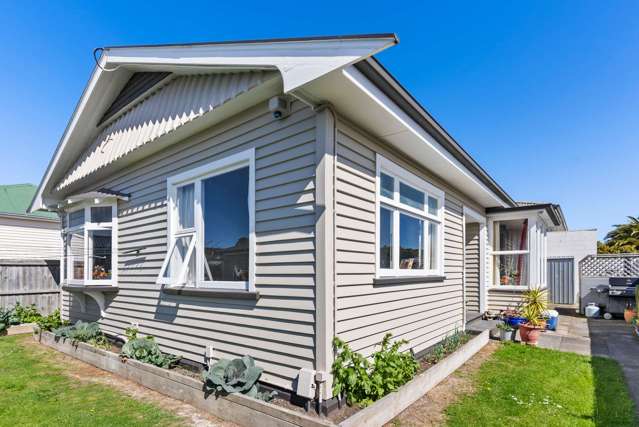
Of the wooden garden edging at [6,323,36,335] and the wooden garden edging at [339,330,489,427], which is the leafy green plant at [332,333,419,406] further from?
the wooden garden edging at [6,323,36,335]

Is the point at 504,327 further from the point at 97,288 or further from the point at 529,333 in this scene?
the point at 97,288

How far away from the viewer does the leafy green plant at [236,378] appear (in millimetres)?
3400

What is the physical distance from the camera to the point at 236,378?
3.51 metres

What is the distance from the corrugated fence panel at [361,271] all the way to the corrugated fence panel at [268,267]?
311 mm

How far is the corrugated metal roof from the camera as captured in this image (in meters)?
3.70

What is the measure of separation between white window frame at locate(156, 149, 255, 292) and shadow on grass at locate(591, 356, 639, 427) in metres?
3.79

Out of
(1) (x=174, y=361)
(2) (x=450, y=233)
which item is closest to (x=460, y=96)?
(2) (x=450, y=233)

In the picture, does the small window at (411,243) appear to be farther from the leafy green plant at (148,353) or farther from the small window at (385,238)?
the leafy green plant at (148,353)

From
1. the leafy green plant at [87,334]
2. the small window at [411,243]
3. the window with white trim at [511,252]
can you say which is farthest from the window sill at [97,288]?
the window with white trim at [511,252]

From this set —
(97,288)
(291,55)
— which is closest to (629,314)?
(291,55)

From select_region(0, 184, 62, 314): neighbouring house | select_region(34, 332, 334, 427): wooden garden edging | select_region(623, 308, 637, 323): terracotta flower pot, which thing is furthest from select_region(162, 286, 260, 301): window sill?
select_region(623, 308, 637, 323): terracotta flower pot

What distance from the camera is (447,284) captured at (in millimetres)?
6262

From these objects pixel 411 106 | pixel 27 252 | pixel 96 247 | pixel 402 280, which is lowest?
pixel 27 252

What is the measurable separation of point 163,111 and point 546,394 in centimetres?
592
